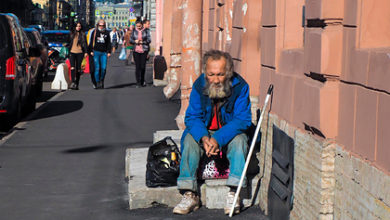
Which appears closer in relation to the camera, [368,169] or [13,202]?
[368,169]

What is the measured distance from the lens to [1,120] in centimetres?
1365

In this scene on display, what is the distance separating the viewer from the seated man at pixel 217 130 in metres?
6.71

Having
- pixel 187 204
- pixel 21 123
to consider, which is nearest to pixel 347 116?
pixel 187 204

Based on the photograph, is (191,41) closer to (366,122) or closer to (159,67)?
(366,122)

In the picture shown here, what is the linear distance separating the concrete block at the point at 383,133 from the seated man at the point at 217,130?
2640 mm

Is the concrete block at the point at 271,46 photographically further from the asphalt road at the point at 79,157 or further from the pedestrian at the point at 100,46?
the pedestrian at the point at 100,46

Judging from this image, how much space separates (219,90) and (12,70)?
687 centimetres

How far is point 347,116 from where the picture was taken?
477 cm

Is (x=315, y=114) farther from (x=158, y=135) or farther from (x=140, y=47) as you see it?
(x=140, y=47)

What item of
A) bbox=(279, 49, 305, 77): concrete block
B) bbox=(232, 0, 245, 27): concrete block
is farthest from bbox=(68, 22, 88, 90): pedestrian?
bbox=(279, 49, 305, 77): concrete block

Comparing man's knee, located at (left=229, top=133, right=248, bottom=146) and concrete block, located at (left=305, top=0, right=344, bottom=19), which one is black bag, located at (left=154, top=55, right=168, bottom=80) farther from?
concrete block, located at (left=305, top=0, right=344, bottom=19)

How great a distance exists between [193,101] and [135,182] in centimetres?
107

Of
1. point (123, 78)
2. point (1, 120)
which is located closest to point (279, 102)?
point (1, 120)

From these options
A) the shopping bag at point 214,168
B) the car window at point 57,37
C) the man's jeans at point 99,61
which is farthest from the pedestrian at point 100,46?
the car window at point 57,37
